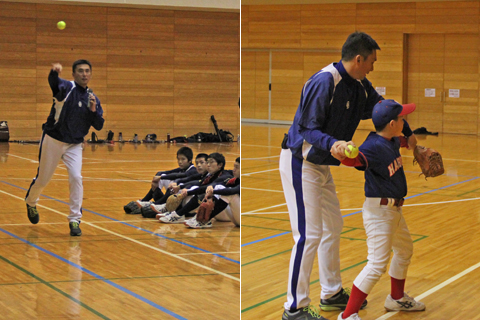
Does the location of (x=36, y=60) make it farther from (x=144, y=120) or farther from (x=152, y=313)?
(x=152, y=313)

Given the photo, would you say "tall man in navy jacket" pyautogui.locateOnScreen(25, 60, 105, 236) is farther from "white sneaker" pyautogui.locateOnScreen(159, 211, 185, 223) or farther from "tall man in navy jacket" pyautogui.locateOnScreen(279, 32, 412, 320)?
"tall man in navy jacket" pyautogui.locateOnScreen(279, 32, 412, 320)

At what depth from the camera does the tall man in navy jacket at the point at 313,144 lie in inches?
124

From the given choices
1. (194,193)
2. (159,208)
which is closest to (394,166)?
(194,193)

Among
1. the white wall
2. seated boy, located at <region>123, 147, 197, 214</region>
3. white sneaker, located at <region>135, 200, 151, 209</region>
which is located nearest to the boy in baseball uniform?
white sneaker, located at <region>135, 200, 151, 209</region>

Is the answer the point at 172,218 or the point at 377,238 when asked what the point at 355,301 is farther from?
the point at 172,218

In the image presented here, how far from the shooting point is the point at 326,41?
18625 mm

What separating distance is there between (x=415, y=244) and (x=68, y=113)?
11.4 ft

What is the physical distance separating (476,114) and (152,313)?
49.4 ft

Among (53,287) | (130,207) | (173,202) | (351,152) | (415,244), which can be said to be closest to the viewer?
(351,152)

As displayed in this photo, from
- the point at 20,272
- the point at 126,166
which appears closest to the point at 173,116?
the point at 126,166

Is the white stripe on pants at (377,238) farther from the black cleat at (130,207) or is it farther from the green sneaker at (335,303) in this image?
the black cleat at (130,207)

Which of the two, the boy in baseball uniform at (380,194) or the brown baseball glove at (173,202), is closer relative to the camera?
the boy in baseball uniform at (380,194)

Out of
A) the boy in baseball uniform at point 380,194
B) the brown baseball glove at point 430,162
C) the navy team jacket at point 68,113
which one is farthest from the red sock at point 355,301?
the navy team jacket at point 68,113

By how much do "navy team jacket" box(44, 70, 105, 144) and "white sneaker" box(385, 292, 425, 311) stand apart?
358 cm
